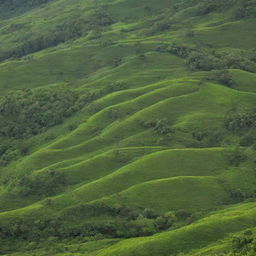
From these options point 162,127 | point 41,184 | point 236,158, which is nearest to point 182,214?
point 236,158

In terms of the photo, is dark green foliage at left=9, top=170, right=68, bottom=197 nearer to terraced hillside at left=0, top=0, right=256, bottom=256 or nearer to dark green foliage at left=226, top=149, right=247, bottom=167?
terraced hillside at left=0, top=0, right=256, bottom=256

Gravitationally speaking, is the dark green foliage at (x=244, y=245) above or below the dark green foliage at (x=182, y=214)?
above

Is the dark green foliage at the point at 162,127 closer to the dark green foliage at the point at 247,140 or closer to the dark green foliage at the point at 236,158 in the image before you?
the dark green foliage at the point at 247,140

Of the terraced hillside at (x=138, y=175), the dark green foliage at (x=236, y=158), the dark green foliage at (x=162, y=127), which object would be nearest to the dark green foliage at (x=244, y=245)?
the terraced hillside at (x=138, y=175)

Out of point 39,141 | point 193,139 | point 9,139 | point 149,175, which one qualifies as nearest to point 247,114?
point 193,139

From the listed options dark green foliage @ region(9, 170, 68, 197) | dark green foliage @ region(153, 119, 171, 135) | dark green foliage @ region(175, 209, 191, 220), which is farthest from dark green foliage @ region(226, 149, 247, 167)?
dark green foliage @ region(9, 170, 68, 197)

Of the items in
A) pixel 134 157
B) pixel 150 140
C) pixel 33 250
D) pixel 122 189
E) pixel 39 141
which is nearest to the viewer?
pixel 33 250

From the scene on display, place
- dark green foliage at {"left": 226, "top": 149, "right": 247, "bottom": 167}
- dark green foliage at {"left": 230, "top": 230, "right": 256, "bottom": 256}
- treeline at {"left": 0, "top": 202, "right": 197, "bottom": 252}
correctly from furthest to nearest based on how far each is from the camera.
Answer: dark green foliage at {"left": 226, "top": 149, "right": 247, "bottom": 167} < treeline at {"left": 0, "top": 202, "right": 197, "bottom": 252} < dark green foliage at {"left": 230, "top": 230, "right": 256, "bottom": 256}

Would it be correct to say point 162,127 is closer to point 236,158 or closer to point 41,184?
point 236,158

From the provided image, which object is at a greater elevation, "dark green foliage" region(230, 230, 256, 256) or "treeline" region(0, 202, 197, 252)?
"dark green foliage" region(230, 230, 256, 256)

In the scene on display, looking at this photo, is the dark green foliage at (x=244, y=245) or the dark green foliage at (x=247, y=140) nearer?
the dark green foliage at (x=244, y=245)

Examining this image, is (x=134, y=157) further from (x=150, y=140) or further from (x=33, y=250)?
(x=33, y=250)
